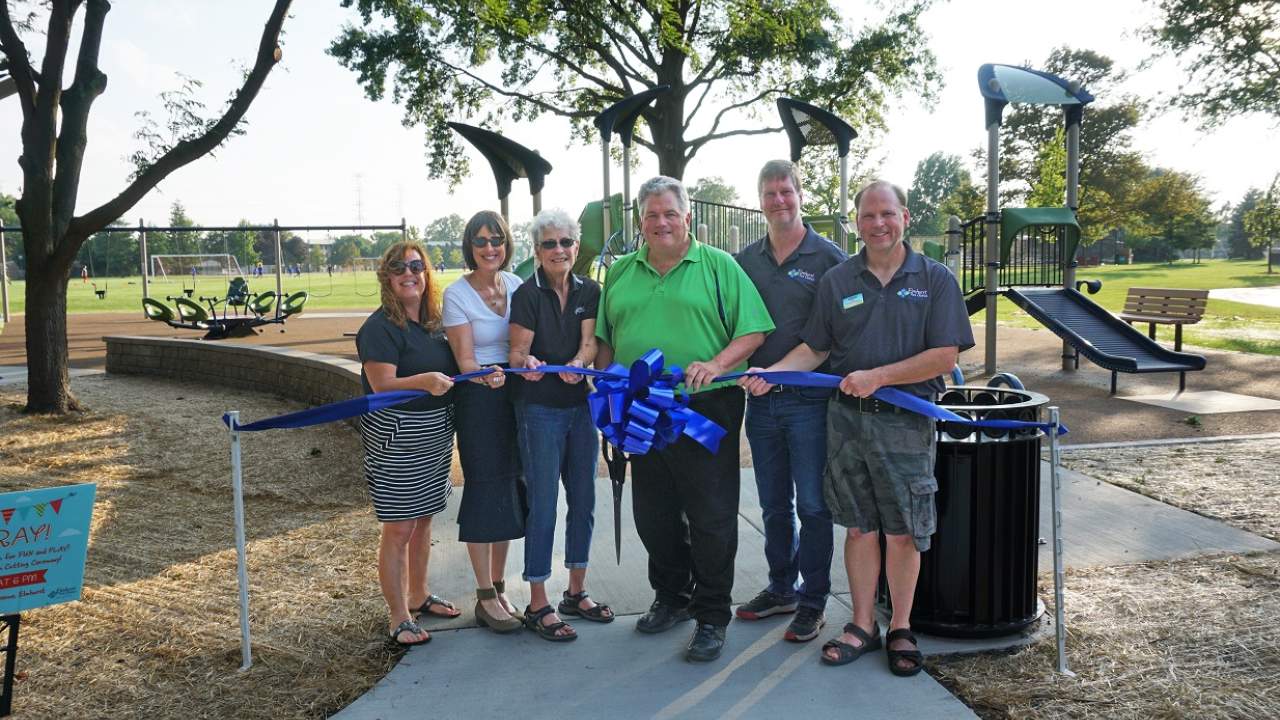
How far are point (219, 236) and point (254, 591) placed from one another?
94.0 ft

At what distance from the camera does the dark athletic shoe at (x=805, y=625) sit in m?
3.51

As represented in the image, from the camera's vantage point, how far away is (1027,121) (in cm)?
5362

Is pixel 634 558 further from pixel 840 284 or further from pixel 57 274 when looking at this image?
pixel 57 274

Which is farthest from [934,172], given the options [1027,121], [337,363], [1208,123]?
[337,363]

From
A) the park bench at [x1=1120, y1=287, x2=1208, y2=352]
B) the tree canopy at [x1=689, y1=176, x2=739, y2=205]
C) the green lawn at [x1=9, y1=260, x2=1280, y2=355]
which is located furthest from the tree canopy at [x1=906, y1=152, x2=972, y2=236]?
the park bench at [x1=1120, y1=287, x2=1208, y2=352]

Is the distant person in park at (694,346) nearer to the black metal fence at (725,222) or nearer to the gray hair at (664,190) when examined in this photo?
the gray hair at (664,190)

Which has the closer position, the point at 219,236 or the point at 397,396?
the point at 397,396

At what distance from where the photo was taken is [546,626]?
11.8 ft

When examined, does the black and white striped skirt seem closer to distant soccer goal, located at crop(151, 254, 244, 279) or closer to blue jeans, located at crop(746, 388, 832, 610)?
blue jeans, located at crop(746, 388, 832, 610)

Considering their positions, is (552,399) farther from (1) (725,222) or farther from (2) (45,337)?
(1) (725,222)

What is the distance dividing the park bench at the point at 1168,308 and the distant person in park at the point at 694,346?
38.6 ft

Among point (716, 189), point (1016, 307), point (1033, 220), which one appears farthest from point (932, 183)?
point (1033, 220)

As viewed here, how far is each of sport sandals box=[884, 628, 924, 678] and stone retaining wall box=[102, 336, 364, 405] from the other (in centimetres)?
590

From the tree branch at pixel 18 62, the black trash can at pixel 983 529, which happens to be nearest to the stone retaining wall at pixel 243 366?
the tree branch at pixel 18 62
